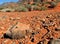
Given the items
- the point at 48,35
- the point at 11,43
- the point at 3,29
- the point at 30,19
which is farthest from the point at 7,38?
the point at 30,19

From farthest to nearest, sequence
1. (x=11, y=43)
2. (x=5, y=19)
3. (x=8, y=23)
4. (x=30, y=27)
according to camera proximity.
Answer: (x=5, y=19)
(x=8, y=23)
(x=30, y=27)
(x=11, y=43)

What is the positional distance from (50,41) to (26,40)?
3.35ft

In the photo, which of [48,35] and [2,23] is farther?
[2,23]

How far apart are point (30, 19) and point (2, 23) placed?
1313 mm

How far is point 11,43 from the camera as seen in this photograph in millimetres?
7664

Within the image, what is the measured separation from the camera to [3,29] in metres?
Result: 8.89

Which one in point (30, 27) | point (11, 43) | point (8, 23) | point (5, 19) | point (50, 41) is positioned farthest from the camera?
point (5, 19)

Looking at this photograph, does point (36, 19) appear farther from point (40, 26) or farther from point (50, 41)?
point (50, 41)

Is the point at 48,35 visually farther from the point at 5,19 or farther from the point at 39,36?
the point at 5,19

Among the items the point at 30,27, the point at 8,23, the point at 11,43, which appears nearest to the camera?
the point at 11,43

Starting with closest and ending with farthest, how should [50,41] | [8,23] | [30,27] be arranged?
1. [50,41]
2. [30,27]
3. [8,23]

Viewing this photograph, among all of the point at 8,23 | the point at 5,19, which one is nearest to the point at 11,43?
the point at 8,23

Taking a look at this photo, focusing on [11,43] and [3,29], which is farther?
[3,29]

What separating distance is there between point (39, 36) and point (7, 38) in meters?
1.22
